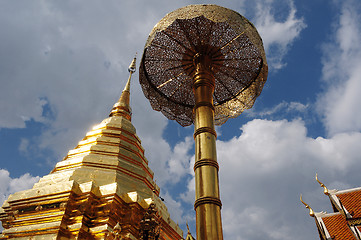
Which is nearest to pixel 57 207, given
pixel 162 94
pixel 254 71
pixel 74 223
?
pixel 74 223

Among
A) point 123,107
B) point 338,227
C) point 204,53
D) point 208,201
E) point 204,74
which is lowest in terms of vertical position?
point 208,201

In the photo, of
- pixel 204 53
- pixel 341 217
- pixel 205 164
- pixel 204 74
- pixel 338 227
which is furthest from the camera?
pixel 341 217

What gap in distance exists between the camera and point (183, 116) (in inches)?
304

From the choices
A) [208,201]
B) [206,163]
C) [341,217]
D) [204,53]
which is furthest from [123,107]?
[208,201]

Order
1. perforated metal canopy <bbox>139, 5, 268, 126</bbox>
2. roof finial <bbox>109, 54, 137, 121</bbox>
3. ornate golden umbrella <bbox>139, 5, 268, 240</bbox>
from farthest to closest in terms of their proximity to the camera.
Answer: roof finial <bbox>109, 54, 137, 121</bbox> < perforated metal canopy <bbox>139, 5, 268, 126</bbox> < ornate golden umbrella <bbox>139, 5, 268, 240</bbox>

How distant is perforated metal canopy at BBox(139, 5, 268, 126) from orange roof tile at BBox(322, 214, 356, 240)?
3489mm

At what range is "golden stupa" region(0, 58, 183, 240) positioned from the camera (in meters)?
7.49

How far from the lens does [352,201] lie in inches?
318

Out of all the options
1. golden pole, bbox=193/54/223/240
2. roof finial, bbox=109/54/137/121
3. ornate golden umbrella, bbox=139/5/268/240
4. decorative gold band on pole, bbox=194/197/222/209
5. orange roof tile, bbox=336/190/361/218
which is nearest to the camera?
golden pole, bbox=193/54/223/240

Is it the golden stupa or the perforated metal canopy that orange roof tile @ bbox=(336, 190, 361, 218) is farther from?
the golden stupa

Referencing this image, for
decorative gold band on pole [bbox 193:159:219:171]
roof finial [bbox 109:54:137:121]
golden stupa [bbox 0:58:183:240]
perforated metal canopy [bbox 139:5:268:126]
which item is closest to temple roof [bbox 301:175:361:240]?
perforated metal canopy [bbox 139:5:268:126]

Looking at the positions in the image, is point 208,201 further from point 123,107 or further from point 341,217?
point 123,107

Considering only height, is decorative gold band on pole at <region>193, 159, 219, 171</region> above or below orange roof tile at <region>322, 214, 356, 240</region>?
below

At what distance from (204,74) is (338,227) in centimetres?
500
